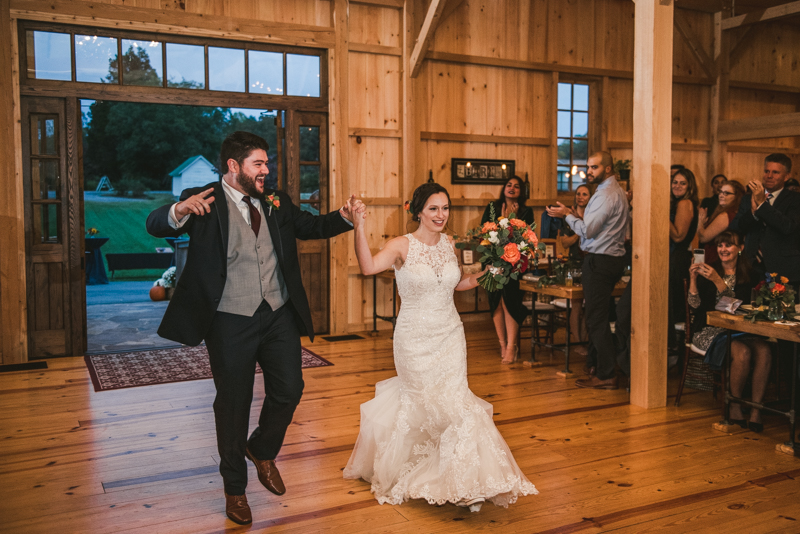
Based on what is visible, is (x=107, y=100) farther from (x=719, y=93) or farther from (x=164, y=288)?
(x=719, y=93)

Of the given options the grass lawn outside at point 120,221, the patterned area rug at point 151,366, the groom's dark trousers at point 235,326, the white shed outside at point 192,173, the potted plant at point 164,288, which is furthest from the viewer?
the white shed outside at point 192,173

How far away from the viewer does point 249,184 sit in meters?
3.09

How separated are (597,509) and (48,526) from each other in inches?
102

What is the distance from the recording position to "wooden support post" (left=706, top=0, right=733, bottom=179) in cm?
977

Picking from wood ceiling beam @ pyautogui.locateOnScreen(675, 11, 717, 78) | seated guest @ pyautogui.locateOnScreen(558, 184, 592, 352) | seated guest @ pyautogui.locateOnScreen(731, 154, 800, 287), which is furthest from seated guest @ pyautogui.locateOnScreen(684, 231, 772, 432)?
wood ceiling beam @ pyautogui.locateOnScreen(675, 11, 717, 78)

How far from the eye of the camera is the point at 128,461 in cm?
389

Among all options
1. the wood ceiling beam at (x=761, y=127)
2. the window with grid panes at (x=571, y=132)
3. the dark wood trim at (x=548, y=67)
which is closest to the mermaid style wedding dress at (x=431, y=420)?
the dark wood trim at (x=548, y=67)

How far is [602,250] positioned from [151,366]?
422 cm

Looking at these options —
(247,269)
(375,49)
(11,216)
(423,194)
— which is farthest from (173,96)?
(247,269)

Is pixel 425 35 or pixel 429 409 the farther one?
pixel 425 35

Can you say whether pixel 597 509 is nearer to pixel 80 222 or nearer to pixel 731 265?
pixel 731 265

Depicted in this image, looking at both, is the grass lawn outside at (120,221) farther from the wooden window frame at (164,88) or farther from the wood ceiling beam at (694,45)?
the wood ceiling beam at (694,45)

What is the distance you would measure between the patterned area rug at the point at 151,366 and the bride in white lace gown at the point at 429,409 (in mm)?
2817

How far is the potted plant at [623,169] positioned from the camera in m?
8.71
